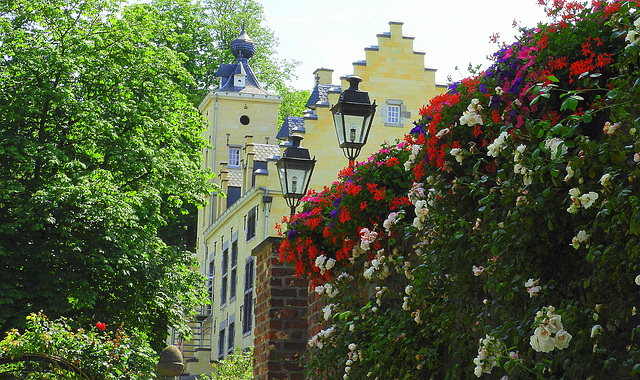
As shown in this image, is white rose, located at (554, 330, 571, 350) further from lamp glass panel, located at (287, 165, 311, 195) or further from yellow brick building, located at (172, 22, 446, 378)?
yellow brick building, located at (172, 22, 446, 378)

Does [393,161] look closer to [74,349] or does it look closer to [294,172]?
[294,172]

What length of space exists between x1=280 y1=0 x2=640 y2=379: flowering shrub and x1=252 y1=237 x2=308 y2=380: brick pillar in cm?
202

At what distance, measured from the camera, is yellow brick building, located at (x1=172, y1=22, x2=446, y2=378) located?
1200 inches

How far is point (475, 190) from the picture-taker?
4.81m

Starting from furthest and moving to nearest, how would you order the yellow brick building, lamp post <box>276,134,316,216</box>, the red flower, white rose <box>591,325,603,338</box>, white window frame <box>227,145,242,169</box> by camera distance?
white window frame <box>227,145,242,169</box>
the yellow brick building
lamp post <box>276,134,316,216</box>
the red flower
white rose <box>591,325,603,338</box>

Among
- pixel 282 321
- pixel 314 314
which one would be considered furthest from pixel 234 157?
pixel 314 314

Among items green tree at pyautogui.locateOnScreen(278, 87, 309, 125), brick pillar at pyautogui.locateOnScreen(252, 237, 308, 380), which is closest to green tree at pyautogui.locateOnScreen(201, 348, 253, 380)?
brick pillar at pyautogui.locateOnScreen(252, 237, 308, 380)

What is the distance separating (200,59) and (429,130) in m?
44.5

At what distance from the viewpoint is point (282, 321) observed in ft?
28.6

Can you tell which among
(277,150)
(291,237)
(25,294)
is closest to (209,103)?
(277,150)

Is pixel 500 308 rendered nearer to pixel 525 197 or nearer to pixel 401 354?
pixel 525 197

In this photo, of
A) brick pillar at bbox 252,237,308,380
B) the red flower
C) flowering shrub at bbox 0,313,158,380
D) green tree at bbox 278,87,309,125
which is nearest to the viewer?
the red flower

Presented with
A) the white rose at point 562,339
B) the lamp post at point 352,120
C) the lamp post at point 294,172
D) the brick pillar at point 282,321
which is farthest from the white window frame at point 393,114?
the white rose at point 562,339

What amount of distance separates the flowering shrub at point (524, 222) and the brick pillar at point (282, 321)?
202cm
